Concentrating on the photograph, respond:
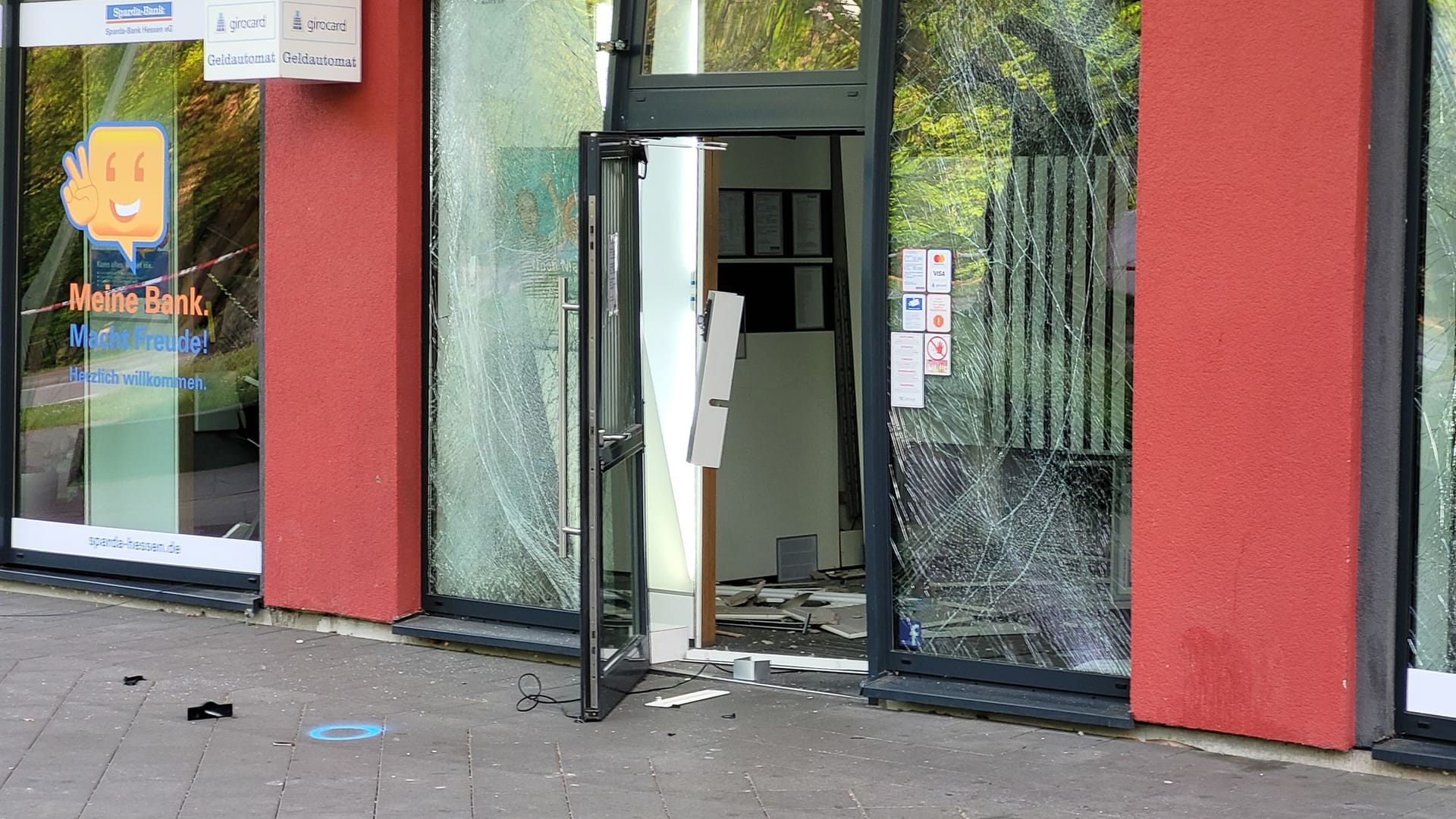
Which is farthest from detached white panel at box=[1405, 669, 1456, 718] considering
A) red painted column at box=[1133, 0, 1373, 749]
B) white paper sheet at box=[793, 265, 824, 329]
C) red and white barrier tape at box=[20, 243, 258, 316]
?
red and white barrier tape at box=[20, 243, 258, 316]

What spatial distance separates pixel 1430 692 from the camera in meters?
5.87

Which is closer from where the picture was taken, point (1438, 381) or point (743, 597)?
point (1438, 381)

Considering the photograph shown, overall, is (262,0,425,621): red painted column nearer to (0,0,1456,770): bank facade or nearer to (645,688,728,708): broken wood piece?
(0,0,1456,770): bank facade

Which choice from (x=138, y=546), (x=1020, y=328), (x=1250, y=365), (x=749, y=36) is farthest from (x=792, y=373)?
(x=1250, y=365)

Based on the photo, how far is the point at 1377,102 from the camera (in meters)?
5.79

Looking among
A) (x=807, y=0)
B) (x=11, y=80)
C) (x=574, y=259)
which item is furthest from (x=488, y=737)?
(x=11, y=80)

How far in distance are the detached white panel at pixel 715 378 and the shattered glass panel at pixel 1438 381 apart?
2.87m

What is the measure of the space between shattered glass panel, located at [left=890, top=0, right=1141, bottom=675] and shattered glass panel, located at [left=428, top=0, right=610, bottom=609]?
5.38 feet

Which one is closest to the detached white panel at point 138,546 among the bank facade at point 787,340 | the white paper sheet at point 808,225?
the bank facade at point 787,340

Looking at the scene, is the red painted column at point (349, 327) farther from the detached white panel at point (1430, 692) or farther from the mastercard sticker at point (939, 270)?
the detached white panel at point (1430, 692)

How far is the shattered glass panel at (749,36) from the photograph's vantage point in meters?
7.10

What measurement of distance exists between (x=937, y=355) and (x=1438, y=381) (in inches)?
72.2

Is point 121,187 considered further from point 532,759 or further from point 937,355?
point 937,355

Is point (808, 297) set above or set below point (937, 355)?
above
